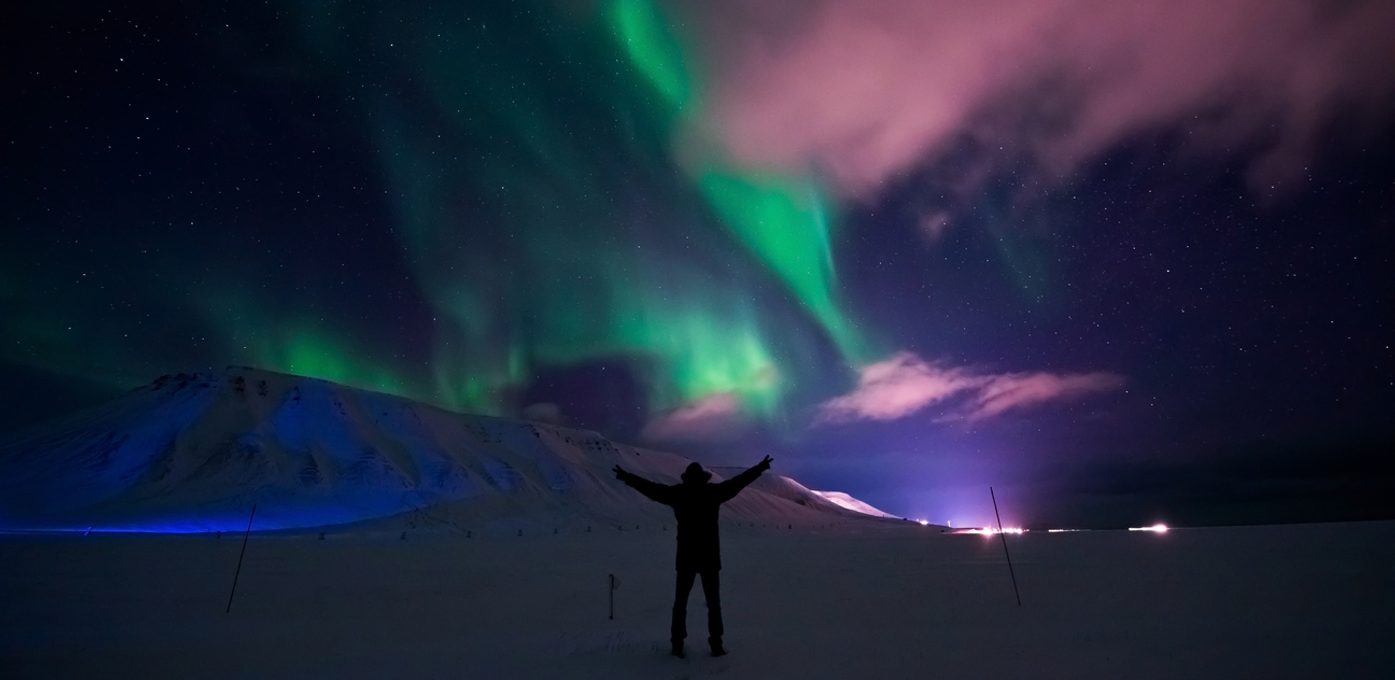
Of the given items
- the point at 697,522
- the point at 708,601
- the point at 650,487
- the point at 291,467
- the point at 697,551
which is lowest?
the point at 708,601

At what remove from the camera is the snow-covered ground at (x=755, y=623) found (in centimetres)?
794

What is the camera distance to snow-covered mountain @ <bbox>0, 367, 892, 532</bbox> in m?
99.4

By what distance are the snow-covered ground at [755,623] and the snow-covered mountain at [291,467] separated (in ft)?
282

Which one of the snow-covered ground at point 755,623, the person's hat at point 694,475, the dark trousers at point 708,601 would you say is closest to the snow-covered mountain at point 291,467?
the snow-covered ground at point 755,623

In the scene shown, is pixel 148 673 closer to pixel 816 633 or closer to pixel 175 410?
pixel 816 633

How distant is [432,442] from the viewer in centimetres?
15275

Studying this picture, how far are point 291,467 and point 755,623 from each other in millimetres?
138595

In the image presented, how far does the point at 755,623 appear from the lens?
37.2 feet

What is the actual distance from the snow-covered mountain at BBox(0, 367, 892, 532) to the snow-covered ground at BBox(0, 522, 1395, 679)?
86.1m

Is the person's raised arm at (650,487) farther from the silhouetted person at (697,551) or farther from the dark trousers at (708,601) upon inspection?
the dark trousers at (708,601)

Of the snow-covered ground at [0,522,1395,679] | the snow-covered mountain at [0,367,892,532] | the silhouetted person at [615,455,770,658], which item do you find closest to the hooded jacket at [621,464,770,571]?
the silhouetted person at [615,455,770,658]

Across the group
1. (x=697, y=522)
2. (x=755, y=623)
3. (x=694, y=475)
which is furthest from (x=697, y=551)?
(x=755, y=623)

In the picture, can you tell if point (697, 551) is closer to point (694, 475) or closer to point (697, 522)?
point (697, 522)

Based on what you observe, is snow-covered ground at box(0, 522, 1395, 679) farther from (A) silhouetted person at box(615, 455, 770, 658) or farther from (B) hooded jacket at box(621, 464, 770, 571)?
(B) hooded jacket at box(621, 464, 770, 571)
